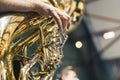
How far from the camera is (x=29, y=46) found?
61 centimetres

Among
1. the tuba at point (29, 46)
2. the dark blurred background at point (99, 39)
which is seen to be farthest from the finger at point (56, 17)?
the dark blurred background at point (99, 39)

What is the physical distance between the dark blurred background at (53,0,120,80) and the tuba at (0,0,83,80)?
149 inches

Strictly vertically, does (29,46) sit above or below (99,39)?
below

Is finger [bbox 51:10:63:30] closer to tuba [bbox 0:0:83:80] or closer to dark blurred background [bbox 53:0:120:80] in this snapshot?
tuba [bbox 0:0:83:80]

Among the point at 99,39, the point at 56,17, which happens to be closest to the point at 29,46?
the point at 56,17

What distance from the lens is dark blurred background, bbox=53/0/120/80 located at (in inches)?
178

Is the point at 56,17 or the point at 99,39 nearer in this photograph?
the point at 56,17

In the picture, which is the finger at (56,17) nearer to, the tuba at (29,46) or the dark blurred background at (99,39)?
the tuba at (29,46)

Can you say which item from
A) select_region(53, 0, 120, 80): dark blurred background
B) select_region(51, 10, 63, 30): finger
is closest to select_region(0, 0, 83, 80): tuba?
select_region(51, 10, 63, 30): finger

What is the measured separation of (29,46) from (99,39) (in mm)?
4166

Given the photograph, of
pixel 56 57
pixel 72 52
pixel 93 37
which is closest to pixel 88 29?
pixel 93 37

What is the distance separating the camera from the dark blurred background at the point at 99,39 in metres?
4.52

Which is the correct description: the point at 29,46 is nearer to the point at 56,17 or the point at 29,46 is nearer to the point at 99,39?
the point at 56,17

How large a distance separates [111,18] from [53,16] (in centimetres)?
415
